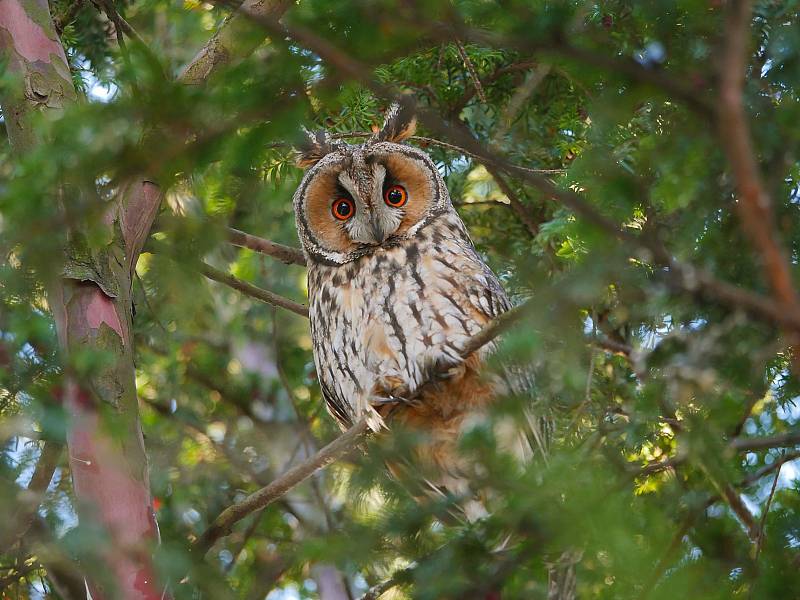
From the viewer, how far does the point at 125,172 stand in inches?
62.9

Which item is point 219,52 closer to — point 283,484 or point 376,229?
point 376,229

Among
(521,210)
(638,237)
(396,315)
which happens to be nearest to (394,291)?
(396,315)

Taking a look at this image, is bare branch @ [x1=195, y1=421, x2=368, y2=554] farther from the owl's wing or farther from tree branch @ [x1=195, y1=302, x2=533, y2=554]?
the owl's wing

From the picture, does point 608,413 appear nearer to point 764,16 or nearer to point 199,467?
point 764,16

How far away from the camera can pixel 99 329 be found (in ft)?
8.54

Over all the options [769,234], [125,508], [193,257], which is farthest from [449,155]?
[769,234]

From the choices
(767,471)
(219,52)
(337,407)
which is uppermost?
(219,52)

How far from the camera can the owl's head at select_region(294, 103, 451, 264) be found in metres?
3.40

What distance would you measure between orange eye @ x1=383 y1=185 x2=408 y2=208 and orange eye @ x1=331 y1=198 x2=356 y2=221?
14 cm

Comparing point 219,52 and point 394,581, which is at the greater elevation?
point 219,52

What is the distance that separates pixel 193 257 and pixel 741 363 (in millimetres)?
1369

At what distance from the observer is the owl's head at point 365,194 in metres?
3.40

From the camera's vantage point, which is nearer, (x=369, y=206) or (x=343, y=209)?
(x=369, y=206)

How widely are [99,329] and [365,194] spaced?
1.16 meters
